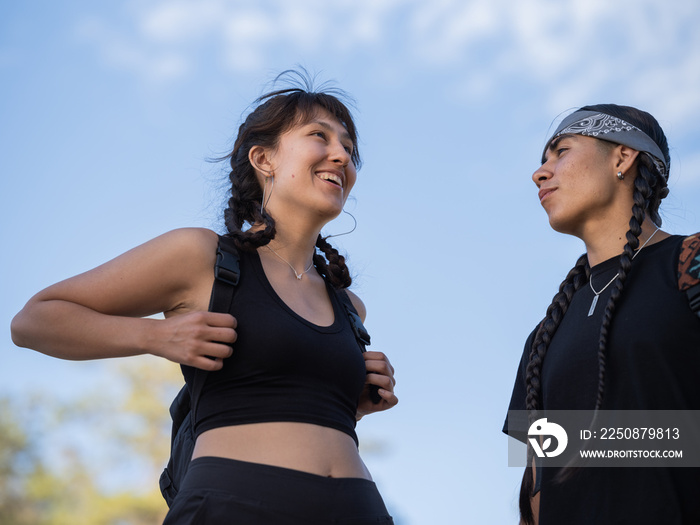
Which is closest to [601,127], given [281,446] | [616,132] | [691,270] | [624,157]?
[616,132]

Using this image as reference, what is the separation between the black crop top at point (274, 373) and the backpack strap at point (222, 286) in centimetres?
3

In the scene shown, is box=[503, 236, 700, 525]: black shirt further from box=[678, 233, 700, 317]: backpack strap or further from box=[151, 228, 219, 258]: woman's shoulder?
box=[151, 228, 219, 258]: woman's shoulder

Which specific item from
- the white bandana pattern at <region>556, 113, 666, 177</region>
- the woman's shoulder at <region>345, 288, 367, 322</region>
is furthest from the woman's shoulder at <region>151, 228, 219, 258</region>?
the white bandana pattern at <region>556, 113, 666, 177</region>

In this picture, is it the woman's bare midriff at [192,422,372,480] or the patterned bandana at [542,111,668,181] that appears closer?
the woman's bare midriff at [192,422,372,480]

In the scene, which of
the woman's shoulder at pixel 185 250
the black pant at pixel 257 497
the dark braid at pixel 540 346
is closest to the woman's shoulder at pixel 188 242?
the woman's shoulder at pixel 185 250

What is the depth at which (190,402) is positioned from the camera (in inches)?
128

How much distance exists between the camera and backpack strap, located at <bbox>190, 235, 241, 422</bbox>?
10.0 feet

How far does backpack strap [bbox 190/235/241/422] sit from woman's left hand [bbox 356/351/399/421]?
0.77 metres

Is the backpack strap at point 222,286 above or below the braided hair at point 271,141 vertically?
below

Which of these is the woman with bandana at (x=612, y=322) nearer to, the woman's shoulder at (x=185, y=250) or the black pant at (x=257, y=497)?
the black pant at (x=257, y=497)

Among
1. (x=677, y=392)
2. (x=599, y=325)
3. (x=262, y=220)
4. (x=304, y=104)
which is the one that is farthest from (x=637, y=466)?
(x=304, y=104)

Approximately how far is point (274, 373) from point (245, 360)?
12 centimetres

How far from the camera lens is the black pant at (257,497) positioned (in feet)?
8.91

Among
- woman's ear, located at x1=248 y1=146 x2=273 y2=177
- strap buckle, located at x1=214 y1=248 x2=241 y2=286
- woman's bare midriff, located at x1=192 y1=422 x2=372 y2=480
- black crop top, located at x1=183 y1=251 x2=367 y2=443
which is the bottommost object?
woman's bare midriff, located at x1=192 y1=422 x2=372 y2=480
